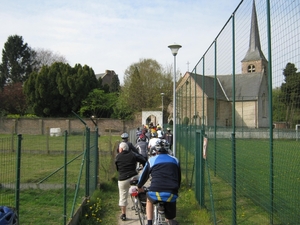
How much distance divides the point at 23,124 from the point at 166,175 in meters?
40.6

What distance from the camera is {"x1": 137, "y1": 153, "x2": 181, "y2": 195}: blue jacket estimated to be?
534 centimetres

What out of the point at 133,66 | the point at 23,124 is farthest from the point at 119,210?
the point at 133,66

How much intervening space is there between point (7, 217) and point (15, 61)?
240 ft

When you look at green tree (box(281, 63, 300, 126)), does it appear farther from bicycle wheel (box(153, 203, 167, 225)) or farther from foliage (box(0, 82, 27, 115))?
foliage (box(0, 82, 27, 115))

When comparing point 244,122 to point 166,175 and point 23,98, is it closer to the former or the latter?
point 166,175

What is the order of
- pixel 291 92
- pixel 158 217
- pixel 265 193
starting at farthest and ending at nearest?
pixel 265 193 → pixel 158 217 → pixel 291 92

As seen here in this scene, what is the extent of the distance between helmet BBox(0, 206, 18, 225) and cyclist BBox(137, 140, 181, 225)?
102 inches

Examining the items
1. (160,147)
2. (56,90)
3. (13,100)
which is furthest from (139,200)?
(13,100)

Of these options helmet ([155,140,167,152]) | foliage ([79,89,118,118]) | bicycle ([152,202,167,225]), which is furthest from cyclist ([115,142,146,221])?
foliage ([79,89,118,118])

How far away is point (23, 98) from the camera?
188ft

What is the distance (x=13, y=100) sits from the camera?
5653cm

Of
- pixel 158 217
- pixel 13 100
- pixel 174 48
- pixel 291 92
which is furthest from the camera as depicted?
pixel 13 100

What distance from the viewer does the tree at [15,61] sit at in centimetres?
6981

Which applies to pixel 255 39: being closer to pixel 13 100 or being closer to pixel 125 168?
pixel 125 168
